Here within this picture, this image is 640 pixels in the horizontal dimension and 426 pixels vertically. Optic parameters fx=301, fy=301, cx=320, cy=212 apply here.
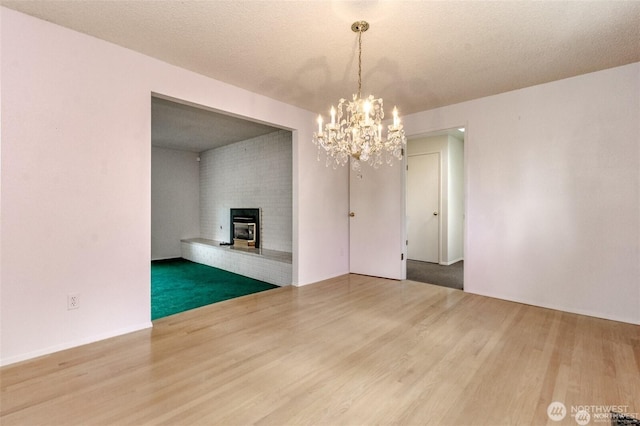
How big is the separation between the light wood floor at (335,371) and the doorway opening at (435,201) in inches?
118

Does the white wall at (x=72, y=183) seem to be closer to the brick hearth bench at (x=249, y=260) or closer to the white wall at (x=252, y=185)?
the brick hearth bench at (x=249, y=260)

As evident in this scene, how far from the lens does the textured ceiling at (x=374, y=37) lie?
6.97 feet

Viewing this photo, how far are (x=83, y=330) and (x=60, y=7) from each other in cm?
245

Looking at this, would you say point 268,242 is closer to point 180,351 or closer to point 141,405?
point 180,351

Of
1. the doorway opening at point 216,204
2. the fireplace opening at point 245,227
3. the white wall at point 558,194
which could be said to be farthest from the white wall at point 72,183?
the white wall at point 558,194

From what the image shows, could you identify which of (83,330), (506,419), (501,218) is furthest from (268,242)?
(506,419)

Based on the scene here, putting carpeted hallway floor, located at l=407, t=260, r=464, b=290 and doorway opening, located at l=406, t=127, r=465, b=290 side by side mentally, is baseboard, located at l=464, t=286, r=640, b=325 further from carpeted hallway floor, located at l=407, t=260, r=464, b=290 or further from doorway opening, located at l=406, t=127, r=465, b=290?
doorway opening, located at l=406, t=127, r=465, b=290

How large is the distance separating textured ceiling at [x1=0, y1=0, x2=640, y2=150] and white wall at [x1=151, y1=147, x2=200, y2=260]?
4633 mm

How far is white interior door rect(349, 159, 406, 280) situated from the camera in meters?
4.68

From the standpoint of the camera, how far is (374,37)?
247 centimetres

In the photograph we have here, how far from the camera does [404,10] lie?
83.9 inches

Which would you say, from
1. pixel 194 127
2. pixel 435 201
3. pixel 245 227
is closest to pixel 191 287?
pixel 245 227

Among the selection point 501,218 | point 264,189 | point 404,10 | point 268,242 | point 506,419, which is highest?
point 404,10

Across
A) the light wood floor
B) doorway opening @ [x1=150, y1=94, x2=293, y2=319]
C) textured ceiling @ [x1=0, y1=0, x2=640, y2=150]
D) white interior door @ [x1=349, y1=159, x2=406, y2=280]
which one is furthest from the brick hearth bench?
textured ceiling @ [x1=0, y1=0, x2=640, y2=150]
